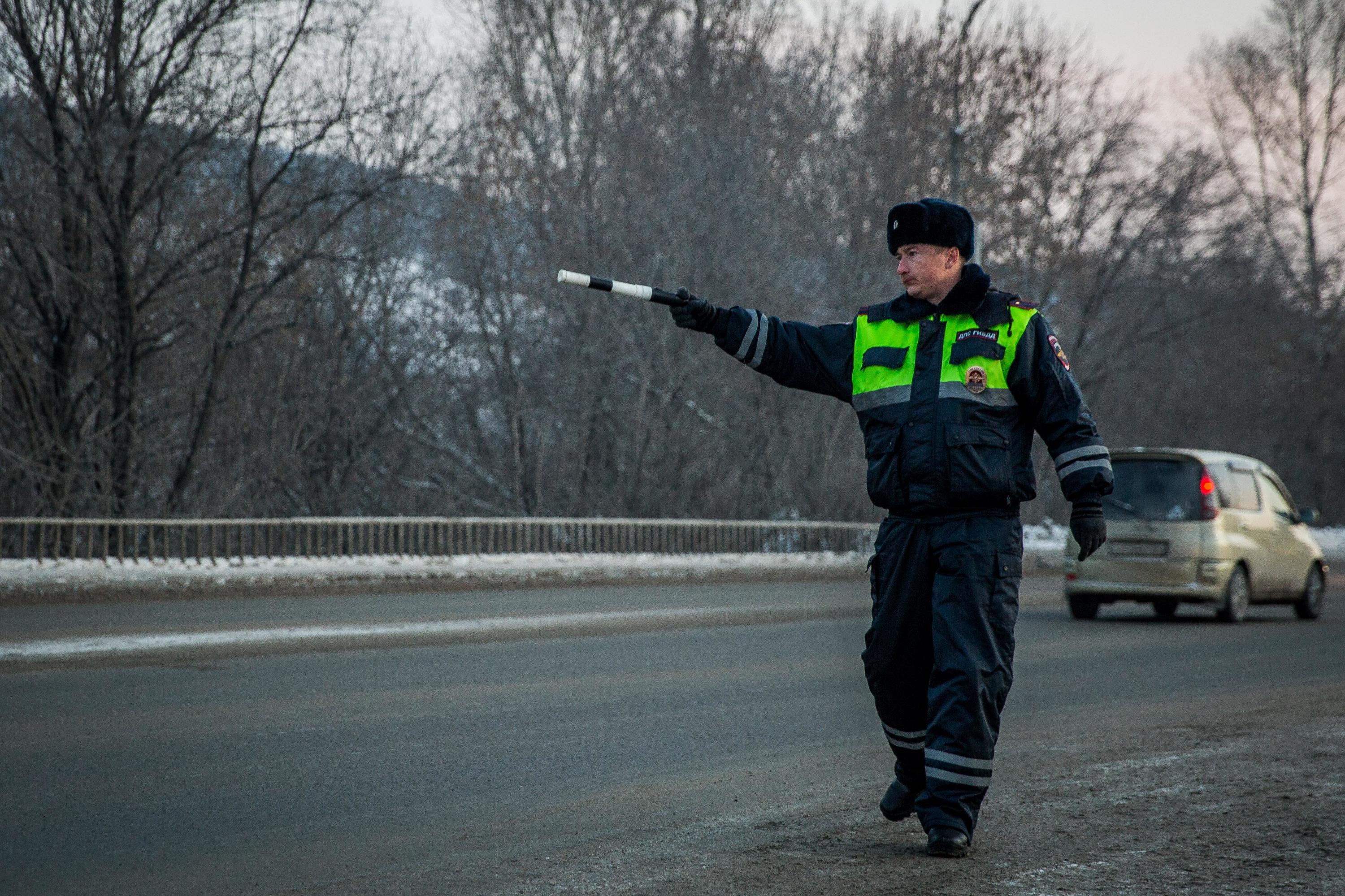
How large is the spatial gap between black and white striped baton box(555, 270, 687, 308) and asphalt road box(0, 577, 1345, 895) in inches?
72.7

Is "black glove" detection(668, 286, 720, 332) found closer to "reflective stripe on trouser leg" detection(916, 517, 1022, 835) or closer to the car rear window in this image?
"reflective stripe on trouser leg" detection(916, 517, 1022, 835)

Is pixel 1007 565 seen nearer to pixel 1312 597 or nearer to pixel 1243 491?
pixel 1243 491

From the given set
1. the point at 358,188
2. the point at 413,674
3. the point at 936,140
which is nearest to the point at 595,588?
the point at 358,188

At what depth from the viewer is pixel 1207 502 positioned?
48.4 ft

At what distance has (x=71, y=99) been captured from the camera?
19.5 m

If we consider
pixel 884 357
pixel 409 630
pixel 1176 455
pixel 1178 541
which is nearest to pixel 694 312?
pixel 884 357

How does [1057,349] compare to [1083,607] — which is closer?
[1057,349]

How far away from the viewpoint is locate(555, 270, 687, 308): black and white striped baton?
514 cm

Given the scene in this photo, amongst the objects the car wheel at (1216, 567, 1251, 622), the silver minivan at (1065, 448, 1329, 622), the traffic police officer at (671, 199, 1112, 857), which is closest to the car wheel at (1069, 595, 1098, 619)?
the silver minivan at (1065, 448, 1329, 622)

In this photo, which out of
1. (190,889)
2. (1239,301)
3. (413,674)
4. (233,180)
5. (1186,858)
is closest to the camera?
(190,889)

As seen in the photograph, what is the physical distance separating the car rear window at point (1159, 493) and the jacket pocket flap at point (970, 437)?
413 inches

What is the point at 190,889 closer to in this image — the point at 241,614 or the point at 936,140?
the point at 241,614

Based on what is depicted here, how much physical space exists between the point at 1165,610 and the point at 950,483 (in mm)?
12570

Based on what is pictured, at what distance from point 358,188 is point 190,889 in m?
18.3
